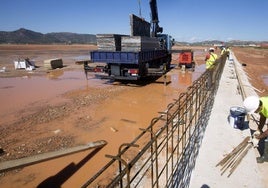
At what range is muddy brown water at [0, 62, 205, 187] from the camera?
4.39 meters

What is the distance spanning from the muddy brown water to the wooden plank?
13cm

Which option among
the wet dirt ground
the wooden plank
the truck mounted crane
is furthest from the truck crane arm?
the wooden plank

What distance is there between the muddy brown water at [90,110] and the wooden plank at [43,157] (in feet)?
0.42

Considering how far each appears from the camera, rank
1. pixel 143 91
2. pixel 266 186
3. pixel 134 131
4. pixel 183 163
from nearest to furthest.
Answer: pixel 266 186
pixel 183 163
pixel 134 131
pixel 143 91

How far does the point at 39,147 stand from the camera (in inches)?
209

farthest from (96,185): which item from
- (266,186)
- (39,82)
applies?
(39,82)

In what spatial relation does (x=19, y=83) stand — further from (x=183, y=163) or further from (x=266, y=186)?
(x=266, y=186)

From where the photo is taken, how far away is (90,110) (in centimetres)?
811

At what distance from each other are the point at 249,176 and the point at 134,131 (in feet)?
10.5

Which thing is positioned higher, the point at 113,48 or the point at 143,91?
the point at 113,48

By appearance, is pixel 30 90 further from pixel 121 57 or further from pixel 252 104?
pixel 252 104

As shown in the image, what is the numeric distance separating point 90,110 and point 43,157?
375 cm

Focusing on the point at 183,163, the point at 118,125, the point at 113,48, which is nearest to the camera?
the point at 183,163

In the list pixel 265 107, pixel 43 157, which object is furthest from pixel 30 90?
pixel 265 107
